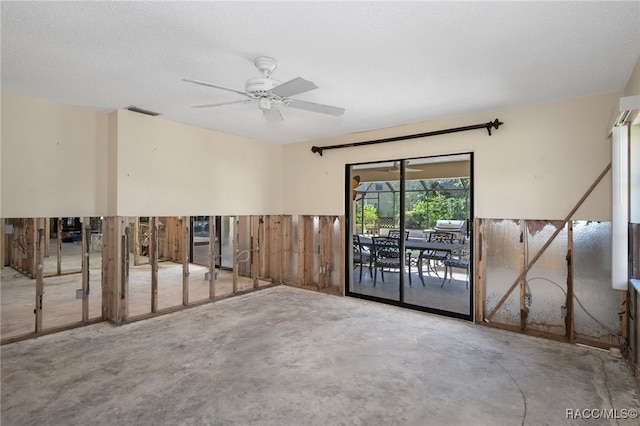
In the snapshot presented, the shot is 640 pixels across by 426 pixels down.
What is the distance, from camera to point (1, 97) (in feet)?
11.2

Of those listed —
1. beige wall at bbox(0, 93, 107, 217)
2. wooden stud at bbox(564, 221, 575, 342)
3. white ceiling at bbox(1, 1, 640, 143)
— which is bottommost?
wooden stud at bbox(564, 221, 575, 342)

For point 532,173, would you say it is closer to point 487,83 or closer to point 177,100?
point 487,83

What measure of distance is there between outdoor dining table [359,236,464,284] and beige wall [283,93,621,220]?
132 cm

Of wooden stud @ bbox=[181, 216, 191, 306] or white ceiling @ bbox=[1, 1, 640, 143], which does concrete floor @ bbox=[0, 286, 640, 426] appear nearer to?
wooden stud @ bbox=[181, 216, 191, 306]

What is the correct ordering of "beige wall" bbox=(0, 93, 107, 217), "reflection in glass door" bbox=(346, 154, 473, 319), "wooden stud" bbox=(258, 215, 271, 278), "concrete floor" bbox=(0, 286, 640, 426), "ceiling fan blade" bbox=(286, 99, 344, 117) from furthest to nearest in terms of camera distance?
"wooden stud" bbox=(258, 215, 271, 278)
"reflection in glass door" bbox=(346, 154, 473, 319)
"beige wall" bbox=(0, 93, 107, 217)
"ceiling fan blade" bbox=(286, 99, 344, 117)
"concrete floor" bbox=(0, 286, 640, 426)

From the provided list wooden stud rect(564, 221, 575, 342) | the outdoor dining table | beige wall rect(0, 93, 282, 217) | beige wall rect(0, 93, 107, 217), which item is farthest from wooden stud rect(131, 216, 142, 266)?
wooden stud rect(564, 221, 575, 342)

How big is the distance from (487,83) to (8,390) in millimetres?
4870

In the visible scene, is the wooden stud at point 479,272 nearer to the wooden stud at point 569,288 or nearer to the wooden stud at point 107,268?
the wooden stud at point 569,288

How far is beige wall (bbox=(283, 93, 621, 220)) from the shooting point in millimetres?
3418

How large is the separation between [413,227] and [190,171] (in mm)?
3588

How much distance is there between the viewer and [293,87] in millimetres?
2455

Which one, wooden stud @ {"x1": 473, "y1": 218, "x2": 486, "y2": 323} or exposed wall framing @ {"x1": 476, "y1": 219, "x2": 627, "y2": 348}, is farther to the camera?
wooden stud @ {"x1": 473, "y1": 218, "x2": 486, "y2": 323}

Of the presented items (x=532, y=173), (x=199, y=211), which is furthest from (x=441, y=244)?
(x=199, y=211)

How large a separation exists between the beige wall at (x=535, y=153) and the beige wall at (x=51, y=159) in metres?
3.99
